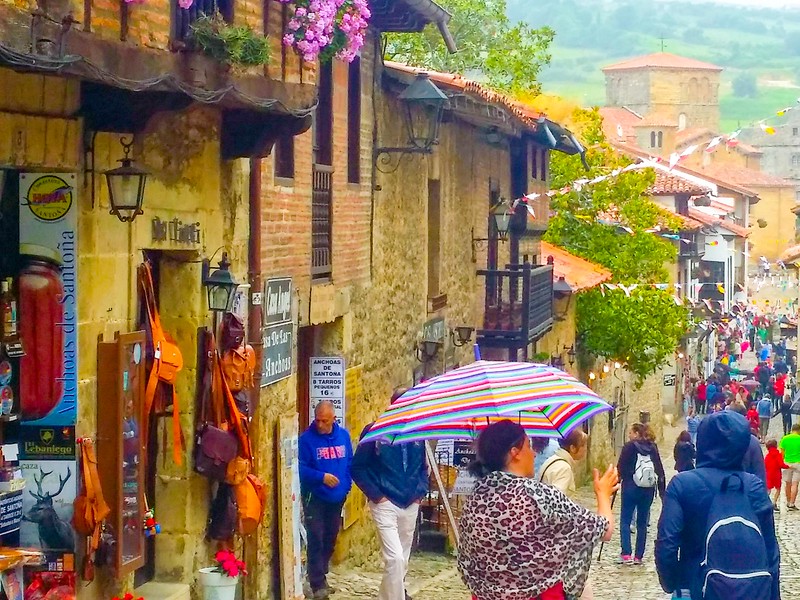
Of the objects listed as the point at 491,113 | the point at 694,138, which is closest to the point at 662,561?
the point at 491,113

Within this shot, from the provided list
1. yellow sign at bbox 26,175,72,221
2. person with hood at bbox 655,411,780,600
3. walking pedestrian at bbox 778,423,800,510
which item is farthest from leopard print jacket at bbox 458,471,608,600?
walking pedestrian at bbox 778,423,800,510

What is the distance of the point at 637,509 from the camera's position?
1514 cm

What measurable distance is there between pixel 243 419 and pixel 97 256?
6.63ft

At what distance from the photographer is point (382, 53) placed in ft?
46.8

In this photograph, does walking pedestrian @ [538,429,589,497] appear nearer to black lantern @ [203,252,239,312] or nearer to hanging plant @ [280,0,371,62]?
black lantern @ [203,252,239,312]

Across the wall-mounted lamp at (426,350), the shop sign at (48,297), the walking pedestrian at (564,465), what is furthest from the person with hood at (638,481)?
the shop sign at (48,297)

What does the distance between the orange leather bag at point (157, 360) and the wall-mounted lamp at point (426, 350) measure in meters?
7.30

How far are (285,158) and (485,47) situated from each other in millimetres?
29949

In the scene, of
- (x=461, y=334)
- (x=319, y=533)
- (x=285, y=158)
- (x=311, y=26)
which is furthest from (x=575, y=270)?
(x=311, y=26)

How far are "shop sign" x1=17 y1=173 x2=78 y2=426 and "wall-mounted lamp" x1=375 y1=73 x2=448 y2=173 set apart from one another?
661 centimetres

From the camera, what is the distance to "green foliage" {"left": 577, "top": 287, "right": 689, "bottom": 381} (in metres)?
29.2

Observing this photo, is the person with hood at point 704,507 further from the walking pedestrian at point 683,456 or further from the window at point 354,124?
the walking pedestrian at point 683,456

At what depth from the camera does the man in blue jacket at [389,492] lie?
1001cm

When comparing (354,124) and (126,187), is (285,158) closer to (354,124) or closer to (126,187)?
(354,124)
